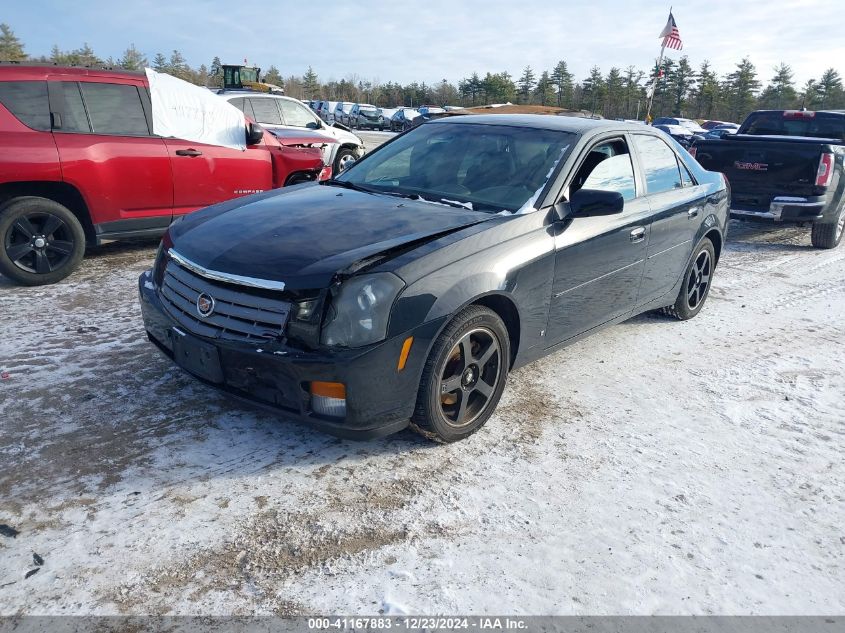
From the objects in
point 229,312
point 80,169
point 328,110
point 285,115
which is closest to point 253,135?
point 80,169

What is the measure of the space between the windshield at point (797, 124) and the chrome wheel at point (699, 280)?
21.3 feet


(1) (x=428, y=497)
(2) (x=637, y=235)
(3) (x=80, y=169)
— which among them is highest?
(3) (x=80, y=169)

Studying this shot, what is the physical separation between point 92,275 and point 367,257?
4063mm

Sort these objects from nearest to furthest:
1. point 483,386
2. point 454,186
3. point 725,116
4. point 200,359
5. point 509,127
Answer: point 200,359 < point 483,386 < point 454,186 < point 509,127 < point 725,116

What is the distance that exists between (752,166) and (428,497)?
7.48 m

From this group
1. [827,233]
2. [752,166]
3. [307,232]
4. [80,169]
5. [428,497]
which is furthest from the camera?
[827,233]

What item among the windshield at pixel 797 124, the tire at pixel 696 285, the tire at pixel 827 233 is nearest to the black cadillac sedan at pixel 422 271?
the tire at pixel 696 285

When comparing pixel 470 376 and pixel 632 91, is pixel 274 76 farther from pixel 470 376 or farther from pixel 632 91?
pixel 470 376

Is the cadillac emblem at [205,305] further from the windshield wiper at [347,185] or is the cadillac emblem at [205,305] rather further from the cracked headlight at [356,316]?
the windshield wiper at [347,185]

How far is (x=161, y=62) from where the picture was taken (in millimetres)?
78750

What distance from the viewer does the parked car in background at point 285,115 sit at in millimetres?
10367

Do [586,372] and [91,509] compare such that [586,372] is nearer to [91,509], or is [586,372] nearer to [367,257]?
[367,257]

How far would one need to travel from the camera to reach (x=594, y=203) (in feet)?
11.8

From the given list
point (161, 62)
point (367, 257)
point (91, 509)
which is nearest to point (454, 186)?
point (367, 257)
